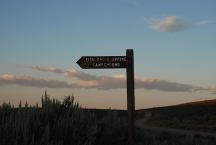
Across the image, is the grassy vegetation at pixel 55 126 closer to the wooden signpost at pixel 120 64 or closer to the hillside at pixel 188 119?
the wooden signpost at pixel 120 64

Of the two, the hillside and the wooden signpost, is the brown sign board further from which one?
the hillside

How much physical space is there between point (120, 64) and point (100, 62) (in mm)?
551

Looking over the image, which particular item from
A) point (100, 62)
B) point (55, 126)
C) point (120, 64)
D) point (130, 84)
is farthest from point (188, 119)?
point (55, 126)

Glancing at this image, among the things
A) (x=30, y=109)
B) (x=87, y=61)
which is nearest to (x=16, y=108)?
(x=30, y=109)

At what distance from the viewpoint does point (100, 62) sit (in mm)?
12844

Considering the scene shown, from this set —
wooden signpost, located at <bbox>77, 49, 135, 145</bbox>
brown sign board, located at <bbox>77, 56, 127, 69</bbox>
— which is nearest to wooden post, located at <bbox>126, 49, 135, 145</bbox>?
wooden signpost, located at <bbox>77, 49, 135, 145</bbox>

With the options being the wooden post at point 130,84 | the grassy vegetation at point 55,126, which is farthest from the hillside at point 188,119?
the grassy vegetation at point 55,126

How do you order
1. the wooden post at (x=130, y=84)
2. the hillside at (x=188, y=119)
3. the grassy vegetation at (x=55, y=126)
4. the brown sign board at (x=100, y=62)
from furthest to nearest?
the hillside at (x=188, y=119), the wooden post at (x=130, y=84), the brown sign board at (x=100, y=62), the grassy vegetation at (x=55, y=126)

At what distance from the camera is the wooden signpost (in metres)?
12.8

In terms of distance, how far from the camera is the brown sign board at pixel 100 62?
1280cm

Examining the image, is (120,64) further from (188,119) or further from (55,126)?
(188,119)

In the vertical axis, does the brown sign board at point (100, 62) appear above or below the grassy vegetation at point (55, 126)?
above

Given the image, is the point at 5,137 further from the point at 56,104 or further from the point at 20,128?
the point at 56,104

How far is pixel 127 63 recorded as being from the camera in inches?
511
